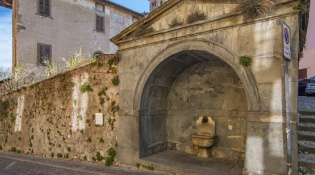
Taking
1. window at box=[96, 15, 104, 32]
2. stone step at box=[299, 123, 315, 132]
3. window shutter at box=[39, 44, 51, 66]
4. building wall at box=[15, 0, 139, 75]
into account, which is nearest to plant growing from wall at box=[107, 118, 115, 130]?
stone step at box=[299, 123, 315, 132]

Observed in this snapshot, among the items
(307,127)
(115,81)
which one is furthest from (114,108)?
(307,127)

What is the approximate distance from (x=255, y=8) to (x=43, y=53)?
13.5 meters

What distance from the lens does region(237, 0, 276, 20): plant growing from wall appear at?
3.81 metres

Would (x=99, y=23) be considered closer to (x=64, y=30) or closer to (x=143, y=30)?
(x=64, y=30)

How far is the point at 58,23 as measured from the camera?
49.3 feet

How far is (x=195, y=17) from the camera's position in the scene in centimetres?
471

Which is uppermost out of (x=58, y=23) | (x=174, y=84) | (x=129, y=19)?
(x=129, y=19)

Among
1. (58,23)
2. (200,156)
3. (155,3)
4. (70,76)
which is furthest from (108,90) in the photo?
(155,3)

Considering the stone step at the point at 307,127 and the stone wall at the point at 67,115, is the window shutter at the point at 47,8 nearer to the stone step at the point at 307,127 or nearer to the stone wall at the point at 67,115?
the stone wall at the point at 67,115

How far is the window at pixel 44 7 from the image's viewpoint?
14.2 metres

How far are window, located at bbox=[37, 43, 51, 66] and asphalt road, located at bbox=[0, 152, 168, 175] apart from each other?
329 inches

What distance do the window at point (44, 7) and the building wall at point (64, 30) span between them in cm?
24

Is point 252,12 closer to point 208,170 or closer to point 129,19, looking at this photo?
point 208,170

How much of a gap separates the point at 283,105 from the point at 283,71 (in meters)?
0.53
